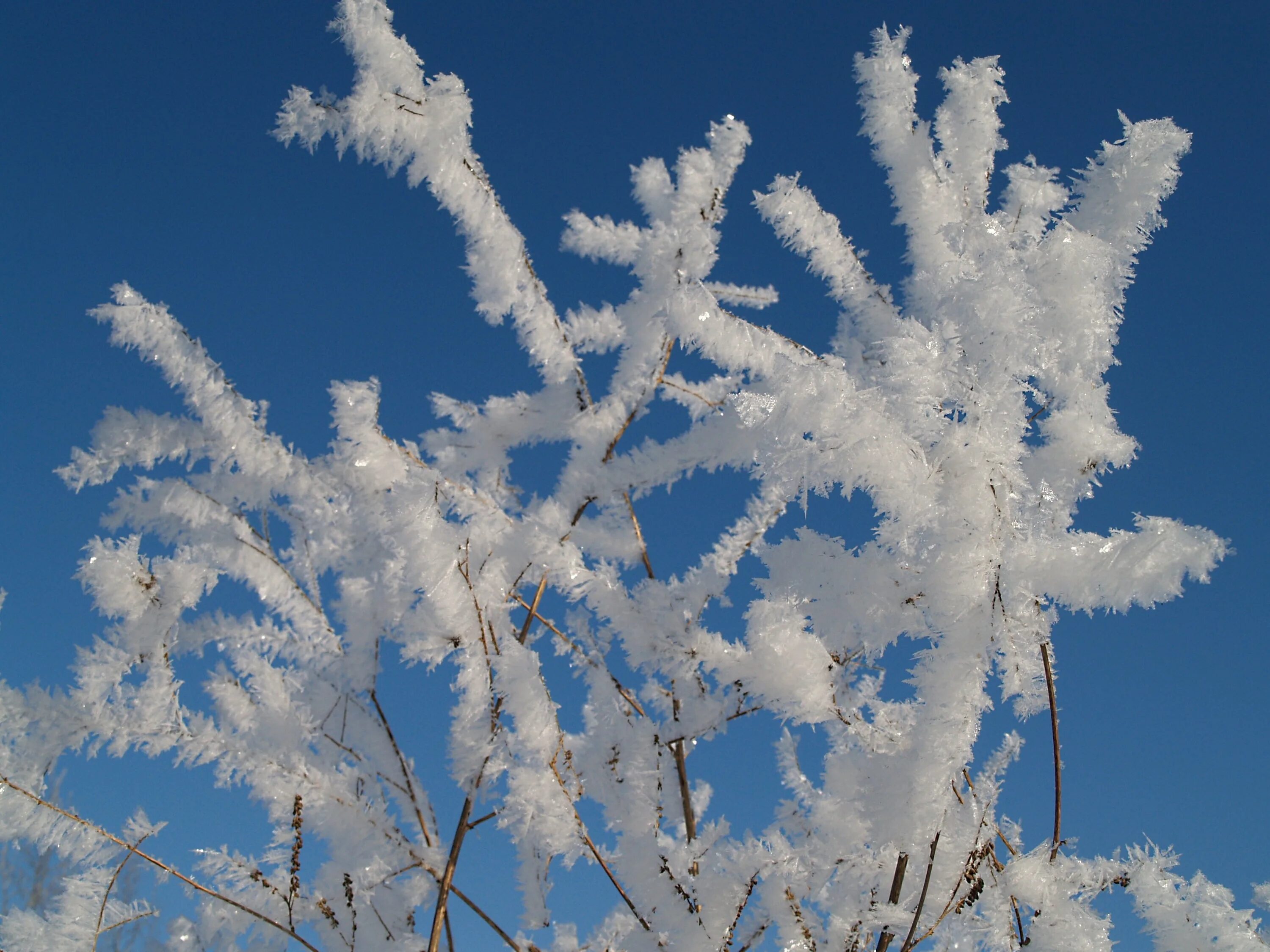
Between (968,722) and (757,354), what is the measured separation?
29.2 inches

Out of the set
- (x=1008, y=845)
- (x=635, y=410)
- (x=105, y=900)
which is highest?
(x=635, y=410)

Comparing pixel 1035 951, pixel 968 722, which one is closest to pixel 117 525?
pixel 968 722

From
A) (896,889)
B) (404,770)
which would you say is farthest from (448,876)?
(896,889)

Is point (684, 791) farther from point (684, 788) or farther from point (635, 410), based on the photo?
point (635, 410)

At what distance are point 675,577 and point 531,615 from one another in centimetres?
27

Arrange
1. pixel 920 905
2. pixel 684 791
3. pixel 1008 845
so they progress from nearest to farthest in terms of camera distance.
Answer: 1. pixel 920 905
2. pixel 1008 845
3. pixel 684 791

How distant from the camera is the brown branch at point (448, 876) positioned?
1070 mm

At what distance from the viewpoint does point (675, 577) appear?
3.99ft

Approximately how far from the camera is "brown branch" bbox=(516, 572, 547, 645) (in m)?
1.30

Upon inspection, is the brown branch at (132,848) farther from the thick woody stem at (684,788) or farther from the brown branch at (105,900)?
the thick woody stem at (684,788)

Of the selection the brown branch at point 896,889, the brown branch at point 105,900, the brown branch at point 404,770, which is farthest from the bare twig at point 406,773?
the brown branch at point 896,889

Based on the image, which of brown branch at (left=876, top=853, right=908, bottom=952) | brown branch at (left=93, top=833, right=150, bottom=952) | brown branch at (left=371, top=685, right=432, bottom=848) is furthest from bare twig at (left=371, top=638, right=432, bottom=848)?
brown branch at (left=876, top=853, right=908, bottom=952)

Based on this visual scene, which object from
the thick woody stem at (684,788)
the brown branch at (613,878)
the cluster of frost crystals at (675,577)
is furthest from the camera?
the thick woody stem at (684,788)

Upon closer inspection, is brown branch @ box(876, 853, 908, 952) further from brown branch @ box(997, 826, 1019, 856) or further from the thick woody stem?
the thick woody stem
